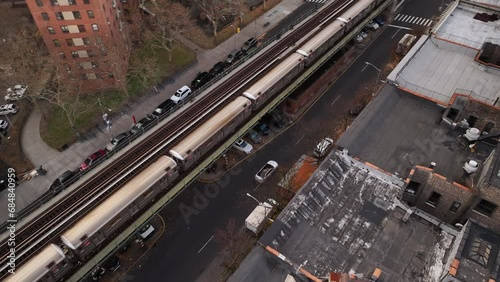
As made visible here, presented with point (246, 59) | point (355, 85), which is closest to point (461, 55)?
point (355, 85)

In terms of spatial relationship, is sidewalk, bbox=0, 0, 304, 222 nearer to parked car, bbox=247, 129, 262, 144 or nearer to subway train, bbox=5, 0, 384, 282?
subway train, bbox=5, 0, 384, 282

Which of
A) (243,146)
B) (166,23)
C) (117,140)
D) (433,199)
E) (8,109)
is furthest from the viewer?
(166,23)

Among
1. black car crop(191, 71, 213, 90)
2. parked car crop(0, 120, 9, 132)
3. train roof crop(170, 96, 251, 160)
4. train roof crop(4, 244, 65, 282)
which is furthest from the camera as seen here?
black car crop(191, 71, 213, 90)

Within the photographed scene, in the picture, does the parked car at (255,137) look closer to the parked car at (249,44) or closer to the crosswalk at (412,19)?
the parked car at (249,44)

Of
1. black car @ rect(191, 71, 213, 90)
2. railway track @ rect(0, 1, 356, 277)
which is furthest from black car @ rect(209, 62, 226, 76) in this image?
railway track @ rect(0, 1, 356, 277)

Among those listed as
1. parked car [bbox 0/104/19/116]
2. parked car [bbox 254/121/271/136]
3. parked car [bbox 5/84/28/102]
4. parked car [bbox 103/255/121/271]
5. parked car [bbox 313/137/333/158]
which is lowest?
parked car [bbox 103/255/121/271]

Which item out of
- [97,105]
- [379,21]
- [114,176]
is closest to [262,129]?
[114,176]

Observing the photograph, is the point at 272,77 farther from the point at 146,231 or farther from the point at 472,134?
the point at 146,231

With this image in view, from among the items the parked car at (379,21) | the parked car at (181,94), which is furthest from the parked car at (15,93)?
the parked car at (379,21)
